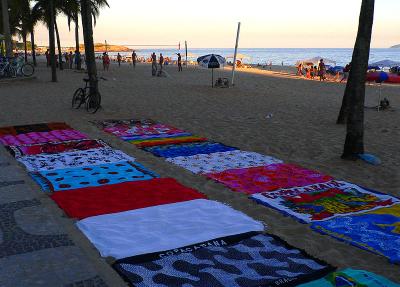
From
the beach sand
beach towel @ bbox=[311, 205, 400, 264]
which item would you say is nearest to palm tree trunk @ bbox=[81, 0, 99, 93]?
the beach sand

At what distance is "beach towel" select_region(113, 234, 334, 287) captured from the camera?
392 cm

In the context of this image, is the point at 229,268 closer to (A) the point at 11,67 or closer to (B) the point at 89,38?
(B) the point at 89,38

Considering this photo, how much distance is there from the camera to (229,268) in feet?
13.7

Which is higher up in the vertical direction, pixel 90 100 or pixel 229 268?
pixel 90 100

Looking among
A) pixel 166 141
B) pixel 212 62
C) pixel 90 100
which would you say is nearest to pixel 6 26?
pixel 212 62

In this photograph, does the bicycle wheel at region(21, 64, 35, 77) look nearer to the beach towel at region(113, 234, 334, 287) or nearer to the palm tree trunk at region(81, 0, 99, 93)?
the palm tree trunk at region(81, 0, 99, 93)

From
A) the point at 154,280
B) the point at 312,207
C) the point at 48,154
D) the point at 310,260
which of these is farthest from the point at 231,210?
the point at 48,154

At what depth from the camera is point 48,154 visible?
28.6 feet

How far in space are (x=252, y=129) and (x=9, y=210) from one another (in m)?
7.79

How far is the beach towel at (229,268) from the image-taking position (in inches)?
154

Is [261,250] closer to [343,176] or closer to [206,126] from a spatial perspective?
[343,176]

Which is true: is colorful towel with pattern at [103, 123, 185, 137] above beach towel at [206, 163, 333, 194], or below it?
above

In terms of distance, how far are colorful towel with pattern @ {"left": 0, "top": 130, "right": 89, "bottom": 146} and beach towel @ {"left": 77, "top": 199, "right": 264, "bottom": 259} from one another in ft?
16.6

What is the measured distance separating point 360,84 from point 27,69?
23.7m
